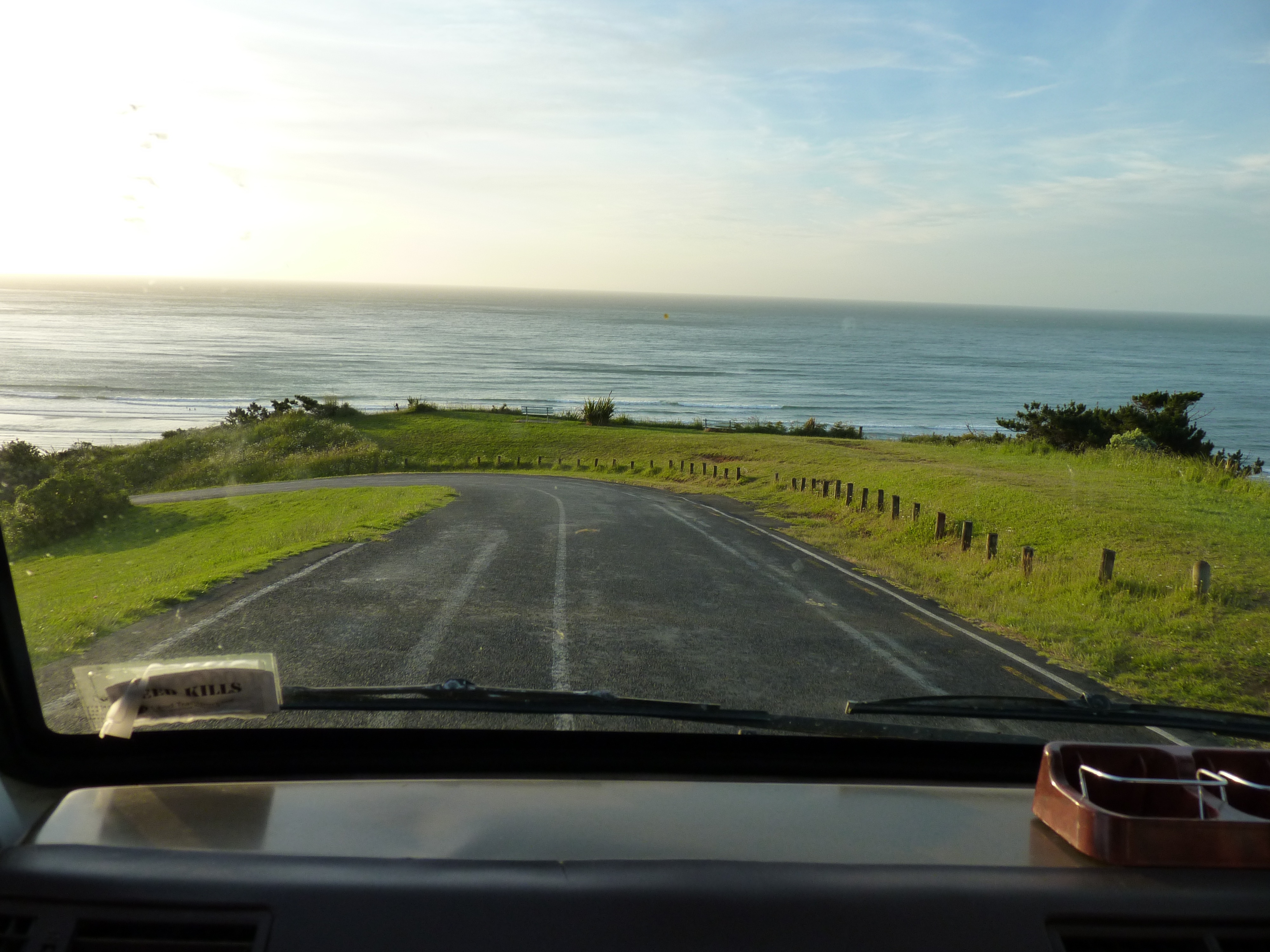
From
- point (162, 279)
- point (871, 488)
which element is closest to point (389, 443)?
point (871, 488)

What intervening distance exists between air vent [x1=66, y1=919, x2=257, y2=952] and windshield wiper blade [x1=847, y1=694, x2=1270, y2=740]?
2127 millimetres

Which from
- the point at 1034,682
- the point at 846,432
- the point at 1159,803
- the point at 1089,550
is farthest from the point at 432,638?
the point at 846,432

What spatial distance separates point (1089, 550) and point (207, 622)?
9116mm

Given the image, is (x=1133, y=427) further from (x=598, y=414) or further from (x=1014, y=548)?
(x=598, y=414)

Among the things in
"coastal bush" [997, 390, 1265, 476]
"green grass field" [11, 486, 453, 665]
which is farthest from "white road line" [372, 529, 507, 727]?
"coastal bush" [997, 390, 1265, 476]

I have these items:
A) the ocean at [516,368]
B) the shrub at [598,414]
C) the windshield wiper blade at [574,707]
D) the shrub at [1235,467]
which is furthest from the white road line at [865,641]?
the shrub at [598,414]

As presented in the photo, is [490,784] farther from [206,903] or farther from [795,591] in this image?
[795,591]

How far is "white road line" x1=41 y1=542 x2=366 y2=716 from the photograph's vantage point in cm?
262

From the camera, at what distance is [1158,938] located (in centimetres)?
186

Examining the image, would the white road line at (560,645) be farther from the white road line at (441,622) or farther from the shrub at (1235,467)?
the shrub at (1235,467)

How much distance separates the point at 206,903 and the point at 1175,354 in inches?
6140

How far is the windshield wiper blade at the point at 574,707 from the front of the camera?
2.77 meters

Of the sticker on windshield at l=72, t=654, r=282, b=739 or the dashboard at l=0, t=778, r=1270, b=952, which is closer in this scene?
the dashboard at l=0, t=778, r=1270, b=952

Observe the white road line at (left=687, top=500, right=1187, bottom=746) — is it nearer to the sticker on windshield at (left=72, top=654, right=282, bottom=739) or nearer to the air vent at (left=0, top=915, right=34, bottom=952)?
the sticker on windshield at (left=72, top=654, right=282, bottom=739)
